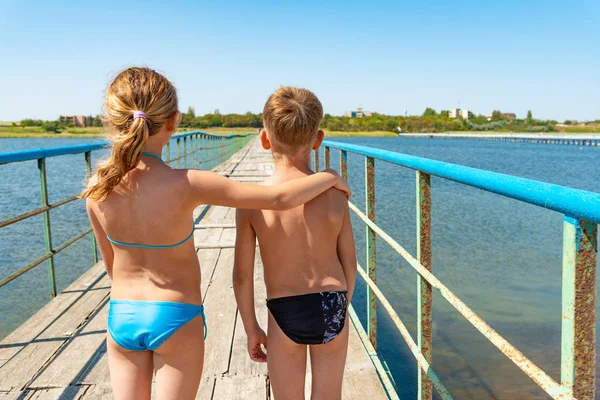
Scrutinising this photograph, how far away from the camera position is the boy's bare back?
150cm

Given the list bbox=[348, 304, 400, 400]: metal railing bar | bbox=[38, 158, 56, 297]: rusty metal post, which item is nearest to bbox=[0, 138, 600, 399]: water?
bbox=[348, 304, 400, 400]: metal railing bar

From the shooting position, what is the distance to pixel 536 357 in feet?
19.5

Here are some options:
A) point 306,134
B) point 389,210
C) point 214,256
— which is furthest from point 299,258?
point 389,210

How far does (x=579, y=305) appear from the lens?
0.88 meters

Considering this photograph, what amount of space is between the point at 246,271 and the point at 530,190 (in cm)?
83

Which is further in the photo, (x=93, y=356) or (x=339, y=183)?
(x=93, y=356)

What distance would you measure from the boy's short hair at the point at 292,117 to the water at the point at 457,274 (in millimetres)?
3516

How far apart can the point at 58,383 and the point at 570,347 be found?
204cm

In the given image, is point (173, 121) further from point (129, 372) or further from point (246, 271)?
point (129, 372)

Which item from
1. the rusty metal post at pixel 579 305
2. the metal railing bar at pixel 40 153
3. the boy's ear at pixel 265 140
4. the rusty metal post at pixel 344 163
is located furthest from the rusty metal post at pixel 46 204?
the rusty metal post at pixel 579 305

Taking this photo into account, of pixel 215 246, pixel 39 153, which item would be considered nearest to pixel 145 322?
pixel 39 153

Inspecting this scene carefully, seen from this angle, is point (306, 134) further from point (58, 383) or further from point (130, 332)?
point (58, 383)

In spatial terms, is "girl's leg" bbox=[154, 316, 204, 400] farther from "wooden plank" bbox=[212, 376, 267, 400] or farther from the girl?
"wooden plank" bbox=[212, 376, 267, 400]

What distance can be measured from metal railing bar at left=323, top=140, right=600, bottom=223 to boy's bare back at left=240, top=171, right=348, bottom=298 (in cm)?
38
